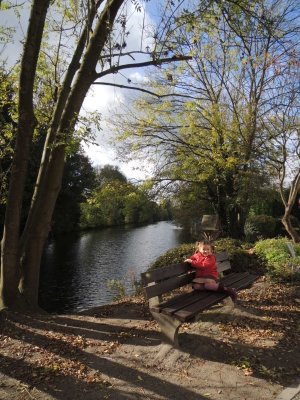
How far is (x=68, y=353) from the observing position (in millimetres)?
4723

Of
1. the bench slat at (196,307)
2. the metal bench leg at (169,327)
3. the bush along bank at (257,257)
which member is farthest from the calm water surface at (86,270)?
the metal bench leg at (169,327)

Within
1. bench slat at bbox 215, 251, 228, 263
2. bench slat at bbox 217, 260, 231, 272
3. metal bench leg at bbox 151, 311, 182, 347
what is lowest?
metal bench leg at bbox 151, 311, 182, 347

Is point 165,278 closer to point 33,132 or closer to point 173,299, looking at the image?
point 173,299

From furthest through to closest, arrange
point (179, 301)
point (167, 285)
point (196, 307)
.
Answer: point (167, 285)
point (179, 301)
point (196, 307)

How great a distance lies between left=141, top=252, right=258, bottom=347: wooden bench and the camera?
15.6 feet

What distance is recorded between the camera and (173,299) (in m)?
5.26

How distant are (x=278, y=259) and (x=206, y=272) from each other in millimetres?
4449

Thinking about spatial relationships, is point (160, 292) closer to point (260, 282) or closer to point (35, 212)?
point (35, 212)

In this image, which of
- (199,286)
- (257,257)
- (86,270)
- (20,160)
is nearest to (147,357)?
(199,286)

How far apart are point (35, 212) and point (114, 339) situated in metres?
2.80

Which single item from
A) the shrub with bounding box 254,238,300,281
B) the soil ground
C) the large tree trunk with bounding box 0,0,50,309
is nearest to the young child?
the soil ground

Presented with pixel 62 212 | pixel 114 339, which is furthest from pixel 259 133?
pixel 62 212

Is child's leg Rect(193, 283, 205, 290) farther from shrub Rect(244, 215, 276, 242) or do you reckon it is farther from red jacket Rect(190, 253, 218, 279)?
shrub Rect(244, 215, 276, 242)

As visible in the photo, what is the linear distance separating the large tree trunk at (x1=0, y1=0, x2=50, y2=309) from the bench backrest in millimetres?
2524
